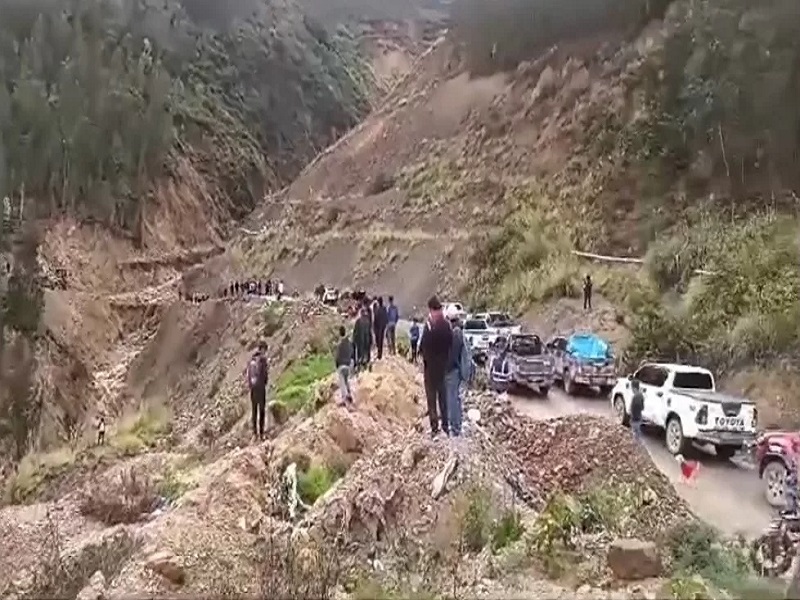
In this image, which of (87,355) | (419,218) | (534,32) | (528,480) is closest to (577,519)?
(528,480)

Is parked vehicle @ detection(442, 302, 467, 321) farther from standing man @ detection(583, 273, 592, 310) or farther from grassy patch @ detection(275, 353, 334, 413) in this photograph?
grassy patch @ detection(275, 353, 334, 413)

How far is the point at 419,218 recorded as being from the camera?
19.3ft

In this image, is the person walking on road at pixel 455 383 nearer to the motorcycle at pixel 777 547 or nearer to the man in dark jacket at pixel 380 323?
the man in dark jacket at pixel 380 323

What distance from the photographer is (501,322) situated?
199 inches

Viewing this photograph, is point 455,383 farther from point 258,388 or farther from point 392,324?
point 258,388

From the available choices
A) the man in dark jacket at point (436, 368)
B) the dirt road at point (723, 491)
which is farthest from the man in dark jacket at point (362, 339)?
the dirt road at point (723, 491)

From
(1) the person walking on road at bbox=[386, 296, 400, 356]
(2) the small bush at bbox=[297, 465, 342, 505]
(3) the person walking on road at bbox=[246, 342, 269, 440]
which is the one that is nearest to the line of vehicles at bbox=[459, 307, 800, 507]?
(1) the person walking on road at bbox=[386, 296, 400, 356]

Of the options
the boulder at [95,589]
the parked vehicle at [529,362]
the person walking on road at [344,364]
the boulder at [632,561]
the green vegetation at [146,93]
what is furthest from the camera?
the green vegetation at [146,93]

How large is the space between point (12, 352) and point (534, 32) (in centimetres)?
524

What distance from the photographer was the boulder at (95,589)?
12.4 ft

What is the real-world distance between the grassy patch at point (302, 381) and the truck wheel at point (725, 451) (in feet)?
6.30

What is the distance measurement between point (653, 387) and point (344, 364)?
1.52 m

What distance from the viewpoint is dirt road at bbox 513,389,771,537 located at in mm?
4035

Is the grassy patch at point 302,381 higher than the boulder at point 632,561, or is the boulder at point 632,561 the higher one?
the grassy patch at point 302,381
